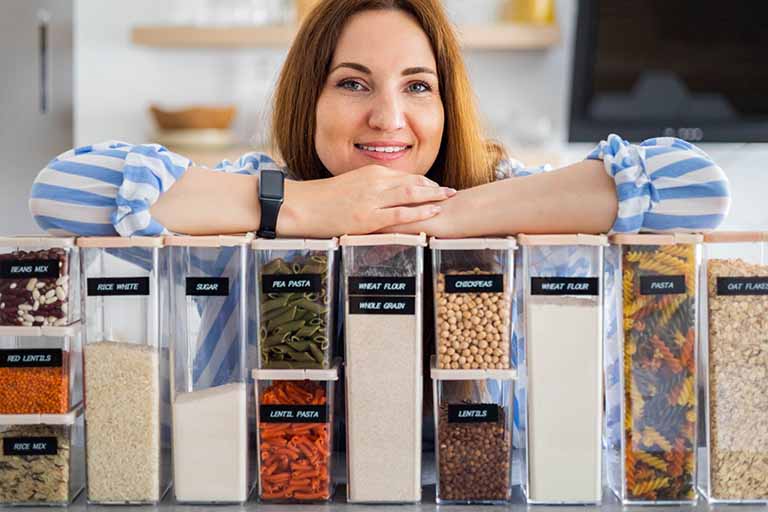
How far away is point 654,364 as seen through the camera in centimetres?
98

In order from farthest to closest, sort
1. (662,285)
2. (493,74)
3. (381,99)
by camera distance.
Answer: (493,74), (381,99), (662,285)

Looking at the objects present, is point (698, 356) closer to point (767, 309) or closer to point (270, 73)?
point (767, 309)

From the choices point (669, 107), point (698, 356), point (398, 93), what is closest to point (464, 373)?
point (698, 356)

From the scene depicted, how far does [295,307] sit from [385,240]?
118 mm

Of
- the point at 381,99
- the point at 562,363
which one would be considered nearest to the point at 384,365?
the point at 562,363

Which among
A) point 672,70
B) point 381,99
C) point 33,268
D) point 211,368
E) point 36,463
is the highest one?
point 672,70

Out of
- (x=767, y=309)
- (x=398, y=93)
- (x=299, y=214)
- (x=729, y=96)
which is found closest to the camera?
(x=767, y=309)

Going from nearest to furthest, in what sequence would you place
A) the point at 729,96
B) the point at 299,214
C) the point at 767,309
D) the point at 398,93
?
1. the point at 767,309
2. the point at 299,214
3. the point at 398,93
4. the point at 729,96

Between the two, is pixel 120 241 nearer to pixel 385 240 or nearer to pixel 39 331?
pixel 39 331

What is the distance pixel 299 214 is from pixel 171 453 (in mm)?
304

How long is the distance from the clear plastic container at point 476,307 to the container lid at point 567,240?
0.02 meters

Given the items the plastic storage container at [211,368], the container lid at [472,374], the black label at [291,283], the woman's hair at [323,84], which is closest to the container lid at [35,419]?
the plastic storage container at [211,368]

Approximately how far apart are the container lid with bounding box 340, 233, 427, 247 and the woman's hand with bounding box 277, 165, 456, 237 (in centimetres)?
7

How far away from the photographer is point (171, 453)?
3.32 ft
